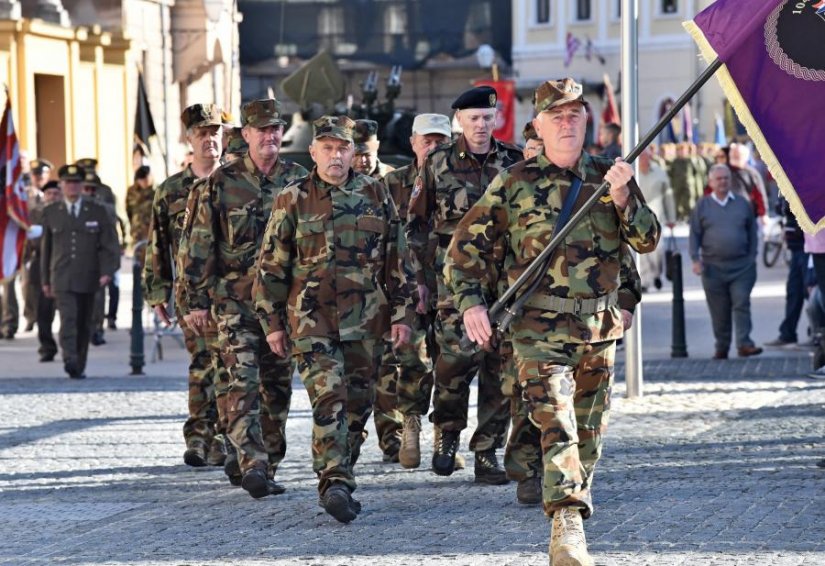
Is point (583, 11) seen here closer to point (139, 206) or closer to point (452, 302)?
point (139, 206)

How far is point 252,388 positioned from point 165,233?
1775 mm

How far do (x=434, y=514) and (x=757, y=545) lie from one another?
1.71 m

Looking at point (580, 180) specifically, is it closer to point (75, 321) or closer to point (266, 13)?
point (75, 321)

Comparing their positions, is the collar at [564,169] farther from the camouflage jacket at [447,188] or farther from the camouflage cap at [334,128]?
the camouflage jacket at [447,188]

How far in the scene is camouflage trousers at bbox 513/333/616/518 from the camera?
7625mm

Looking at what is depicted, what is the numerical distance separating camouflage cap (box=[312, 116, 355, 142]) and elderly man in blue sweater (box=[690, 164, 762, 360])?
811cm

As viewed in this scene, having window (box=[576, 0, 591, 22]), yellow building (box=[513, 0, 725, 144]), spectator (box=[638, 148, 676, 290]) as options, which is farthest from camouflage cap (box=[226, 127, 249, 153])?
window (box=[576, 0, 591, 22])

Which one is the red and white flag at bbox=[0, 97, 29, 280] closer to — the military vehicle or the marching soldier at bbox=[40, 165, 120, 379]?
the marching soldier at bbox=[40, 165, 120, 379]

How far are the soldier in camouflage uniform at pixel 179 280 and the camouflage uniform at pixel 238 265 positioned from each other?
22.9 inches

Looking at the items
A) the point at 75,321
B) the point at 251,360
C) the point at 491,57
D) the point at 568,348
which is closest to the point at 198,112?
the point at 251,360

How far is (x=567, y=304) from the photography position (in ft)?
25.8

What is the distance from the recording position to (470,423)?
12891 millimetres

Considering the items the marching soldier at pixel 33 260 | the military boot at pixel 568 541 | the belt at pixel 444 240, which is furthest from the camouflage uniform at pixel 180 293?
the marching soldier at pixel 33 260

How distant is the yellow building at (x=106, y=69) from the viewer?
28234mm
